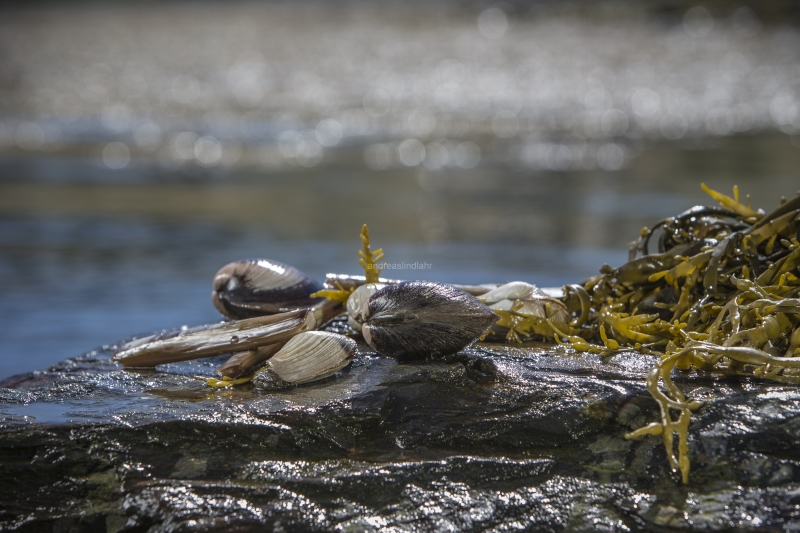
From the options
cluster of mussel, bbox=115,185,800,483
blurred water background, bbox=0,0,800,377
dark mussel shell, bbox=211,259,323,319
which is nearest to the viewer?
cluster of mussel, bbox=115,185,800,483

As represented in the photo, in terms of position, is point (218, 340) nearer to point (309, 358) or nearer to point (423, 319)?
point (309, 358)

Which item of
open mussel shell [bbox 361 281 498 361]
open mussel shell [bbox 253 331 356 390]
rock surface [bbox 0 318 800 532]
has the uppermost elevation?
open mussel shell [bbox 361 281 498 361]

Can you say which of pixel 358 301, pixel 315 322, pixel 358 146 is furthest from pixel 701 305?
pixel 358 146

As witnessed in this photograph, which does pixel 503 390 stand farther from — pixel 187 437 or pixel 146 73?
pixel 146 73

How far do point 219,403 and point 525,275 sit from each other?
14.8 feet

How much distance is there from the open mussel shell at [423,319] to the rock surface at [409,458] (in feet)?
0.32

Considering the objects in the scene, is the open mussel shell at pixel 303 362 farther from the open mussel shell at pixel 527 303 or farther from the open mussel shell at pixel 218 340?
the open mussel shell at pixel 527 303

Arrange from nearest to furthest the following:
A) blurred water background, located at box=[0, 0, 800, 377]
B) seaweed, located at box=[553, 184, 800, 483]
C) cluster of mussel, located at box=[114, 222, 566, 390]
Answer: seaweed, located at box=[553, 184, 800, 483] < cluster of mussel, located at box=[114, 222, 566, 390] < blurred water background, located at box=[0, 0, 800, 377]

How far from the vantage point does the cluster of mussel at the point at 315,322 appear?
2.39 metres

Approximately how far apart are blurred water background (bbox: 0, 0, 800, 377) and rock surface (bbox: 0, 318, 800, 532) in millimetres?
2766

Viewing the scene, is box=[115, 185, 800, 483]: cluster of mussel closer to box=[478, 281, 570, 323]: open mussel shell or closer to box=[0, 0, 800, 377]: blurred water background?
box=[478, 281, 570, 323]: open mussel shell

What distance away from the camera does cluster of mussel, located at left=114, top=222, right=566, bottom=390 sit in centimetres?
239

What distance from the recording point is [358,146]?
1628 cm

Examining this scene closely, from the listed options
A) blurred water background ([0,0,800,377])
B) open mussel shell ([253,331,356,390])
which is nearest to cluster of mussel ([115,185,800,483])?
open mussel shell ([253,331,356,390])
